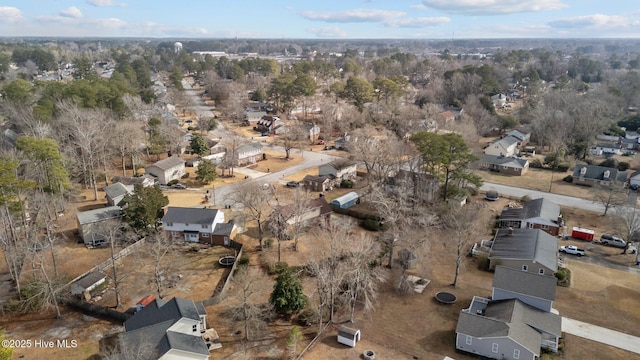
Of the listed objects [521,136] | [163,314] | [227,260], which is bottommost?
[227,260]

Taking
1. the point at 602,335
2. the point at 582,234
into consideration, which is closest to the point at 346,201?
the point at 582,234

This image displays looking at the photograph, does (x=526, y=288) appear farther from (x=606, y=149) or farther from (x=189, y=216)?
(x=606, y=149)

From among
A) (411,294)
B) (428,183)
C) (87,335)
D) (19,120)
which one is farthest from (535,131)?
(19,120)

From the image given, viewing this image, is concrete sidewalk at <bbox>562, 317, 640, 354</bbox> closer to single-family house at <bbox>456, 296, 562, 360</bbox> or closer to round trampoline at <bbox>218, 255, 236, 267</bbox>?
single-family house at <bbox>456, 296, 562, 360</bbox>

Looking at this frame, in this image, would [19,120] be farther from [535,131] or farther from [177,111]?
[535,131]

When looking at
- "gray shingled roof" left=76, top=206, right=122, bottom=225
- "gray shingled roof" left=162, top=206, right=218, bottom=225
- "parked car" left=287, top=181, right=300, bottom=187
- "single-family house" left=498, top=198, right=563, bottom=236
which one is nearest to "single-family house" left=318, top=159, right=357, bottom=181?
"parked car" left=287, top=181, right=300, bottom=187

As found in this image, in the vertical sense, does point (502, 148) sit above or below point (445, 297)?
above
